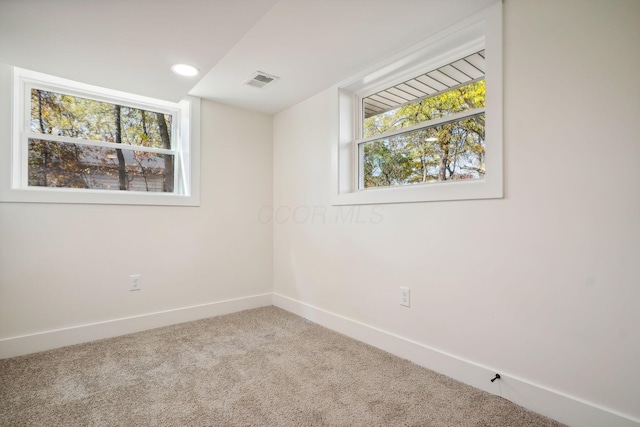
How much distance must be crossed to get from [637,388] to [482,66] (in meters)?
1.87

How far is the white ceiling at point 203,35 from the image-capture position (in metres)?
1.59

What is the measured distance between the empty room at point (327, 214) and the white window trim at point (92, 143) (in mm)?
17

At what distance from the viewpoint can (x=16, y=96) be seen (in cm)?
233

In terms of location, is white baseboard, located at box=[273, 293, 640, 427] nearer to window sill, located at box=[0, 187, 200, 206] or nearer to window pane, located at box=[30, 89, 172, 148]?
window sill, located at box=[0, 187, 200, 206]

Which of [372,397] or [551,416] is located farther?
[372,397]

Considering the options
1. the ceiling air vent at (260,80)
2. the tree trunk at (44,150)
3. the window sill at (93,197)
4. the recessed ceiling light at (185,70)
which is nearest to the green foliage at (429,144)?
the ceiling air vent at (260,80)

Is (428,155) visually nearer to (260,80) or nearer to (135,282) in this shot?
(260,80)

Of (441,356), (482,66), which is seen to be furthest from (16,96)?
(441,356)

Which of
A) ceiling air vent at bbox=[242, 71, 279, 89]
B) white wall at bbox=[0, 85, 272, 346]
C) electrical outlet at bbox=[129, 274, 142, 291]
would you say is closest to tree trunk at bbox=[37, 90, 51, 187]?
white wall at bbox=[0, 85, 272, 346]

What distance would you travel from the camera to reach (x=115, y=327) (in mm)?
2645

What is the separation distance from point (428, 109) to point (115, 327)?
307 cm

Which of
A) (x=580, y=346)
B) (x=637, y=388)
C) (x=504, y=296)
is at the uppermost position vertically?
(x=504, y=296)

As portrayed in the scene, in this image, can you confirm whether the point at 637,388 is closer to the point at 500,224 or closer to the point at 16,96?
the point at 500,224

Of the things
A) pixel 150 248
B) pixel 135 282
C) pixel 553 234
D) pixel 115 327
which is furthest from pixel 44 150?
pixel 553 234
